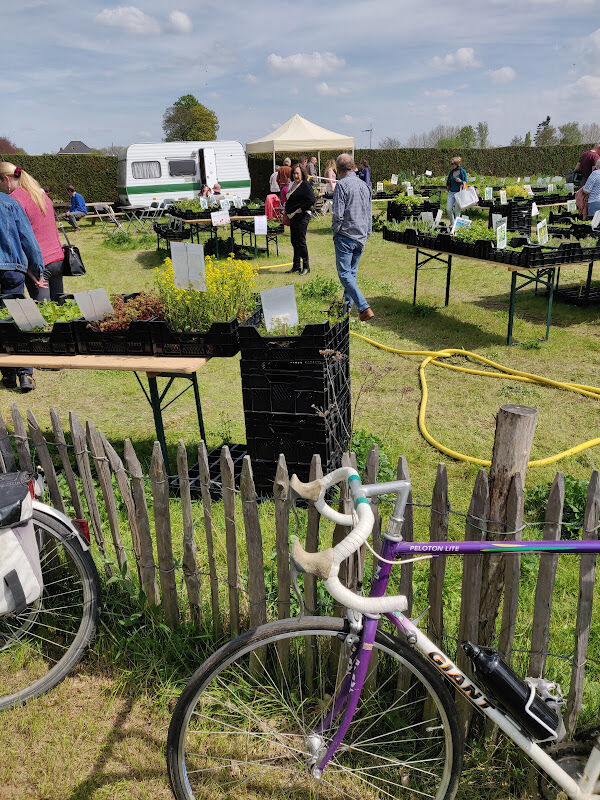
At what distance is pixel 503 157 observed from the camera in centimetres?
3002

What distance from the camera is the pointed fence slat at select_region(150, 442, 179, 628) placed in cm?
231

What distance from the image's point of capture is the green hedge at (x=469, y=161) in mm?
27719

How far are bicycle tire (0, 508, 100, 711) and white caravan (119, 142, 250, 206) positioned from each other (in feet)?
64.3

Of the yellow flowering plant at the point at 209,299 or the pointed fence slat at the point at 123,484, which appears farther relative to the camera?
the yellow flowering plant at the point at 209,299

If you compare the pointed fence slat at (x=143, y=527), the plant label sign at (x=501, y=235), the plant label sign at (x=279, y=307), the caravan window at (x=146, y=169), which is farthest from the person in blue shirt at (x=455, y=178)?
the pointed fence slat at (x=143, y=527)

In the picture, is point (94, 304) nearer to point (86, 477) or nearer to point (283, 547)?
point (86, 477)

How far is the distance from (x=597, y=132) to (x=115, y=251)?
203 feet

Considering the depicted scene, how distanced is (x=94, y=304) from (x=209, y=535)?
2033 millimetres

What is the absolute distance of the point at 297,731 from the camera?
2.19 meters

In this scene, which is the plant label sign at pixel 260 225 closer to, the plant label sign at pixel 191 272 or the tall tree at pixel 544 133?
the plant label sign at pixel 191 272

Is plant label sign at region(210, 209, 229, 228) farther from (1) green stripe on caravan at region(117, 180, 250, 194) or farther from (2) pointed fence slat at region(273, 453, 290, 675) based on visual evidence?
(1) green stripe on caravan at region(117, 180, 250, 194)

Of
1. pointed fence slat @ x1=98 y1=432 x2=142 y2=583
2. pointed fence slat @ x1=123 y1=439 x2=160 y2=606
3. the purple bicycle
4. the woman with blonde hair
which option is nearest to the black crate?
pointed fence slat @ x1=98 y1=432 x2=142 y2=583

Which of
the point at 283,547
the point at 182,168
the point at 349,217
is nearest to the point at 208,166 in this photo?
the point at 182,168

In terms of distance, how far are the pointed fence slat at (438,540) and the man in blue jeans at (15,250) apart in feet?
14.9
